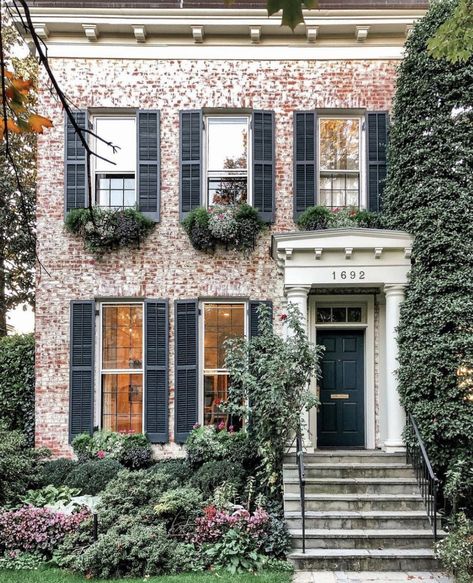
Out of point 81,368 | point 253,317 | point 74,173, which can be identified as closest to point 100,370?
point 81,368

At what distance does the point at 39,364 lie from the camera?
9633 millimetres

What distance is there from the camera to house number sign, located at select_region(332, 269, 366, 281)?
8.79 metres

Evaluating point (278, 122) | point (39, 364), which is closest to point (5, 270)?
point (39, 364)

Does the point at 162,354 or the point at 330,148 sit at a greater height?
the point at 330,148

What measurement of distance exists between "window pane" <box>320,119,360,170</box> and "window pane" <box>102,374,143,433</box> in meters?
5.22

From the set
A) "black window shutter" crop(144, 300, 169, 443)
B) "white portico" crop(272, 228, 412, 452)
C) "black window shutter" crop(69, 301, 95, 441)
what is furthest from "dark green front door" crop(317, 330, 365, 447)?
"black window shutter" crop(69, 301, 95, 441)

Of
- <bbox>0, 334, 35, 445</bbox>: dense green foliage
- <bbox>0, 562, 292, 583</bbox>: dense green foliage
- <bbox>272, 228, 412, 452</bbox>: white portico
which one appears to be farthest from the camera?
<bbox>0, 334, 35, 445</bbox>: dense green foliage

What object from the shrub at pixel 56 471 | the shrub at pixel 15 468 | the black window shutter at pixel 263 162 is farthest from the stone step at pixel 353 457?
the black window shutter at pixel 263 162

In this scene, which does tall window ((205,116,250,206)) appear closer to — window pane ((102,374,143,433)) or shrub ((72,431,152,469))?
window pane ((102,374,143,433))

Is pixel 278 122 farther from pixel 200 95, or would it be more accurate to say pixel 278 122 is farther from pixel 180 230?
pixel 180 230

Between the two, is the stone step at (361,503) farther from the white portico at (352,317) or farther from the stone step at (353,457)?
the white portico at (352,317)

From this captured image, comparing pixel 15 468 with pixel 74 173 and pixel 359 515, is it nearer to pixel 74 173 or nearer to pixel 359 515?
pixel 359 515

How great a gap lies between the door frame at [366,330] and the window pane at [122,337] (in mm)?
3042

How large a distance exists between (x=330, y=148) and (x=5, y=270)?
861 centimetres
